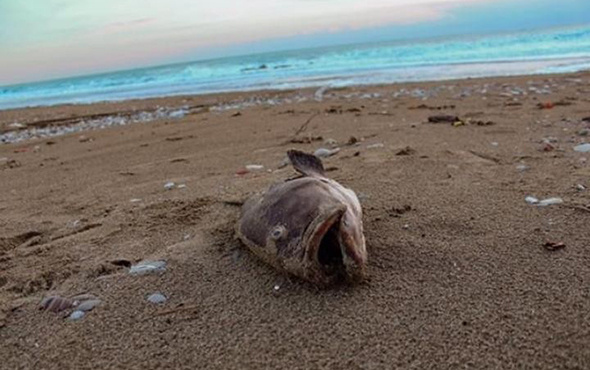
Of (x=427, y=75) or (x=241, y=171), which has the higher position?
(x=241, y=171)

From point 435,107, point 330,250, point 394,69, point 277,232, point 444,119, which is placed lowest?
point 394,69

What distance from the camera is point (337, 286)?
2242mm

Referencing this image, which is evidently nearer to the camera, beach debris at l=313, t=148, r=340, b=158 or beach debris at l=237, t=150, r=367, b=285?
beach debris at l=237, t=150, r=367, b=285

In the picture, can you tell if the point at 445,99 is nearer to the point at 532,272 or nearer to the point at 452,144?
the point at 452,144

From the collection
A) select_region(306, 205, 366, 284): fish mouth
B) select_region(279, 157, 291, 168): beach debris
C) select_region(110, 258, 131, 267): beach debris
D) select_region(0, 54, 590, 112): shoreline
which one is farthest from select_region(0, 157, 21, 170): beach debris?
select_region(0, 54, 590, 112): shoreline

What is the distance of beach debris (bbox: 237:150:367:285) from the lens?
2.10m

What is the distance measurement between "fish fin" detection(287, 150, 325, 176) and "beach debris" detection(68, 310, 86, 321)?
136 centimetres

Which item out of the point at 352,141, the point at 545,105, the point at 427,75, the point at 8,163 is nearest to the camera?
the point at 352,141

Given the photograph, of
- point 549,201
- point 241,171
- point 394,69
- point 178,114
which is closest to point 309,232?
point 549,201

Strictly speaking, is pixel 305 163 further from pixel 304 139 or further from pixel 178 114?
pixel 178 114

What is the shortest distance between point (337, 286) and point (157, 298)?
0.81m

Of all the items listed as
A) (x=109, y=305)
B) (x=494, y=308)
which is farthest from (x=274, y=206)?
(x=494, y=308)

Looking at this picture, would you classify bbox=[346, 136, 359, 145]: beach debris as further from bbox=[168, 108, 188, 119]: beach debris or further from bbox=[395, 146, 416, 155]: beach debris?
bbox=[168, 108, 188, 119]: beach debris

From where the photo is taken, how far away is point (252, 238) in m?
2.54
